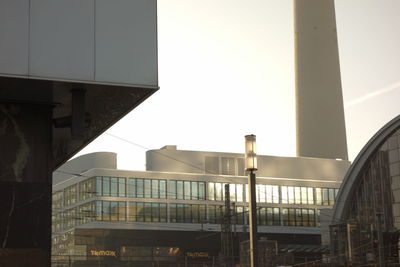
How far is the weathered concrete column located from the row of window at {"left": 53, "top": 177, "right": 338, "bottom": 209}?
8548 centimetres

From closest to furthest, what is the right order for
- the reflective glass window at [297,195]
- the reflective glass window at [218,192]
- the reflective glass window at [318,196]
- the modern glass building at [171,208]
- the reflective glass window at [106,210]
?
the modern glass building at [171,208]
the reflective glass window at [106,210]
the reflective glass window at [218,192]
the reflective glass window at [297,195]
the reflective glass window at [318,196]

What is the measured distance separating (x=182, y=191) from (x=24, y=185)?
9639 cm

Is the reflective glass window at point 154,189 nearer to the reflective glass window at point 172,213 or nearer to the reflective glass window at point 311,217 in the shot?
the reflective glass window at point 172,213

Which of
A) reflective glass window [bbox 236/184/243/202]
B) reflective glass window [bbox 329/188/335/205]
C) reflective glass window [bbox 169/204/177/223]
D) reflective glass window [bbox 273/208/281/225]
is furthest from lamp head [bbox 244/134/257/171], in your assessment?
reflective glass window [bbox 329/188/335/205]

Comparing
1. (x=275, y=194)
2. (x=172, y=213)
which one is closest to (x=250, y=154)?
(x=172, y=213)

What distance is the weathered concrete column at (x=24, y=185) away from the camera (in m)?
12.3

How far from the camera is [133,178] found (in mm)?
105688

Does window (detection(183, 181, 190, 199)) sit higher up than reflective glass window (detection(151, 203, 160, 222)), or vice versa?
window (detection(183, 181, 190, 199))

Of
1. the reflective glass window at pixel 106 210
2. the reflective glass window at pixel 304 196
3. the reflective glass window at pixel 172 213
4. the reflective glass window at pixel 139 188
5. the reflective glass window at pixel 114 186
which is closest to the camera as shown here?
the reflective glass window at pixel 106 210

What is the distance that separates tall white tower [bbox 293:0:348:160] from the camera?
136 m

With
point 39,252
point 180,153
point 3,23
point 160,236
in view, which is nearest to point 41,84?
point 3,23

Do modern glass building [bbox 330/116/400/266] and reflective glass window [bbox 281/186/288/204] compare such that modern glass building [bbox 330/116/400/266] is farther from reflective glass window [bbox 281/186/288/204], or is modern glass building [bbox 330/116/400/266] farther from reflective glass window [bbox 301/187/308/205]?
reflective glass window [bbox 301/187/308/205]

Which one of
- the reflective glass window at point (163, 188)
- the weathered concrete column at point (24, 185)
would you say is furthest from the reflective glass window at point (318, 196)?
the weathered concrete column at point (24, 185)

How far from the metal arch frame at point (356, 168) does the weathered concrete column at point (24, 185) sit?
75616 millimetres
